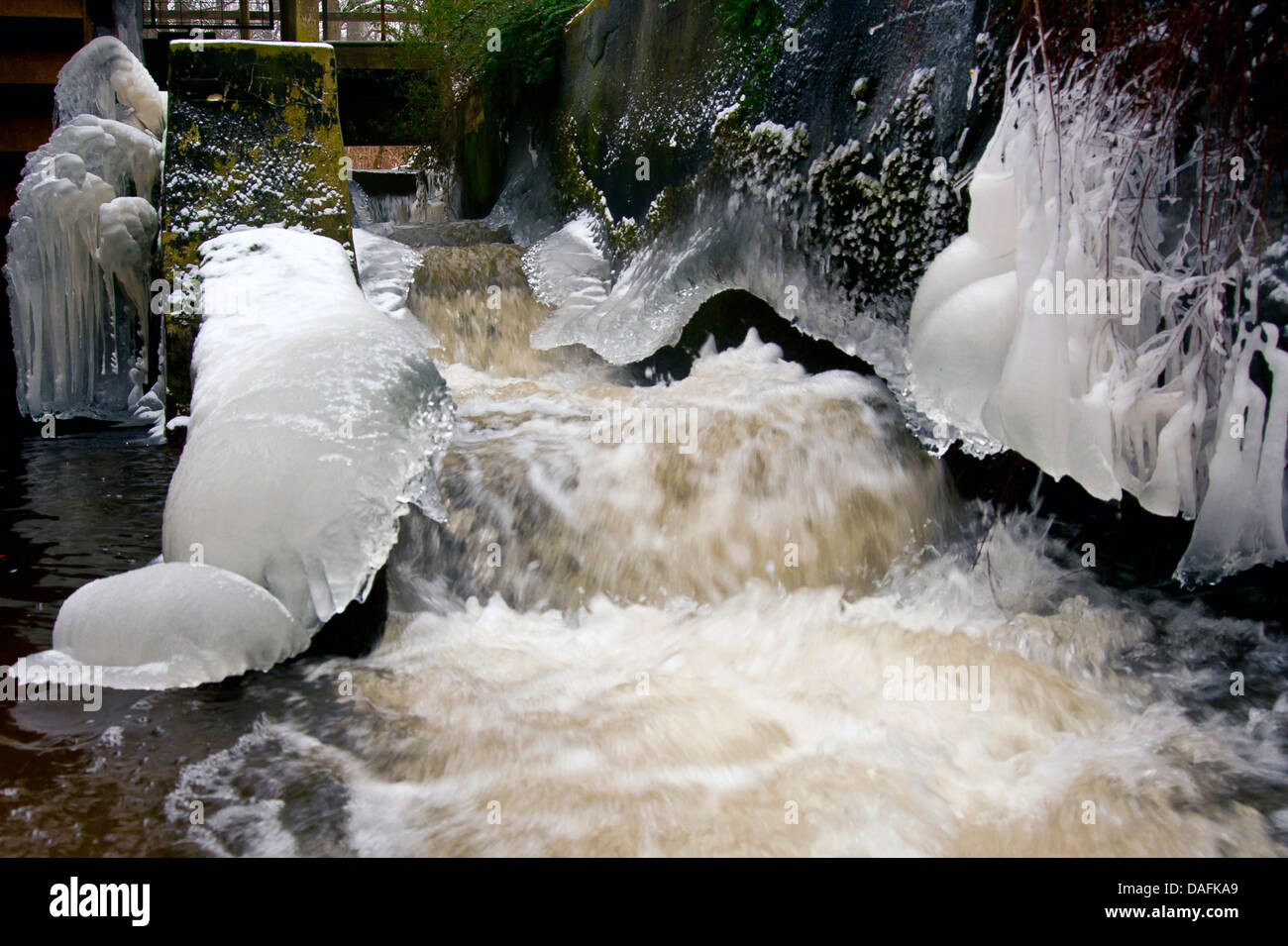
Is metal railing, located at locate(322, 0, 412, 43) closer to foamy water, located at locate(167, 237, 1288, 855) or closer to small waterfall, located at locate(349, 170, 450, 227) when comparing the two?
small waterfall, located at locate(349, 170, 450, 227)

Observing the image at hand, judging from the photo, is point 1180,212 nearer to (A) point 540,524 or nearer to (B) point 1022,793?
(B) point 1022,793

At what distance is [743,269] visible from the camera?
4.72 meters

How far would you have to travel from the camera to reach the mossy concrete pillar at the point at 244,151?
4129mm

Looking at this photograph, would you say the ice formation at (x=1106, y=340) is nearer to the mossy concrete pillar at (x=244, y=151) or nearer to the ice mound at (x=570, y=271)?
the mossy concrete pillar at (x=244, y=151)

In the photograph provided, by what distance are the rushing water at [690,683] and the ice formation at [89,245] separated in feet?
5.34

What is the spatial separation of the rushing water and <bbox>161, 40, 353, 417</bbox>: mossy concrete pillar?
109 centimetres

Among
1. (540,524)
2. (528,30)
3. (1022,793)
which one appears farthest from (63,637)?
(528,30)

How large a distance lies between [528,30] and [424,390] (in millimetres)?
6272


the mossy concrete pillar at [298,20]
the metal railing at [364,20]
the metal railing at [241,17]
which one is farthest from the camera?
the metal railing at [241,17]

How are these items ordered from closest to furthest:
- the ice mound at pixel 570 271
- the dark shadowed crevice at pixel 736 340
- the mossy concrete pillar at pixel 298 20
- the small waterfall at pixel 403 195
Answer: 1. the dark shadowed crevice at pixel 736 340
2. the ice mound at pixel 570 271
3. the mossy concrete pillar at pixel 298 20
4. the small waterfall at pixel 403 195

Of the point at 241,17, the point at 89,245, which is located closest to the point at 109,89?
the point at 89,245

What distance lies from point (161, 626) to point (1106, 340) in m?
2.66

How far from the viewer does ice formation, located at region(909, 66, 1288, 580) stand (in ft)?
8.22

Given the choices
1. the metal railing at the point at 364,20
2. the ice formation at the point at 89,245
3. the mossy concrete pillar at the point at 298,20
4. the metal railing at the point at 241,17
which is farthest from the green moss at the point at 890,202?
the metal railing at the point at 241,17
